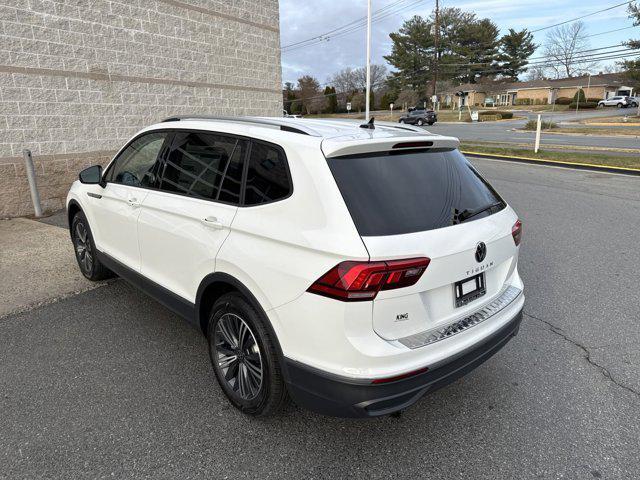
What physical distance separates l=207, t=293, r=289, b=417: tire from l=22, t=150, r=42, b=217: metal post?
6.79 meters

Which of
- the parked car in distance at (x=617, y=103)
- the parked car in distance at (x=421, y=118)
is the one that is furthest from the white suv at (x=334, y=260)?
the parked car in distance at (x=617, y=103)

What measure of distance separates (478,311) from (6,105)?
27.6 ft

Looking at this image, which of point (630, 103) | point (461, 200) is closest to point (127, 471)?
point (461, 200)

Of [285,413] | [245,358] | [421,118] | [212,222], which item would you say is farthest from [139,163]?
[421,118]

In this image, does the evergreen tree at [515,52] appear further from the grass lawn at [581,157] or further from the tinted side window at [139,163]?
the tinted side window at [139,163]

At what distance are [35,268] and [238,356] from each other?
391 cm

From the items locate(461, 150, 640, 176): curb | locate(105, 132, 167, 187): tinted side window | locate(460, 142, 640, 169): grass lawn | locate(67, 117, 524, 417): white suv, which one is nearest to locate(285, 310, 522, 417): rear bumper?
locate(67, 117, 524, 417): white suv

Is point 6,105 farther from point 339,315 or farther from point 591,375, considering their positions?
point 591,375

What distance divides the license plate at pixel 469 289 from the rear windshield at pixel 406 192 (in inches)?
12.8

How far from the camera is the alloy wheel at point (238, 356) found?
106 inches

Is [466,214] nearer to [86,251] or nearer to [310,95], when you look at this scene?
[86,251]

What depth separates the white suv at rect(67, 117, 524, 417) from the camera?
217cm

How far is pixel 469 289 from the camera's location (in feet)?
8.32

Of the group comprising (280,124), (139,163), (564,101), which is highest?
(564,101)
